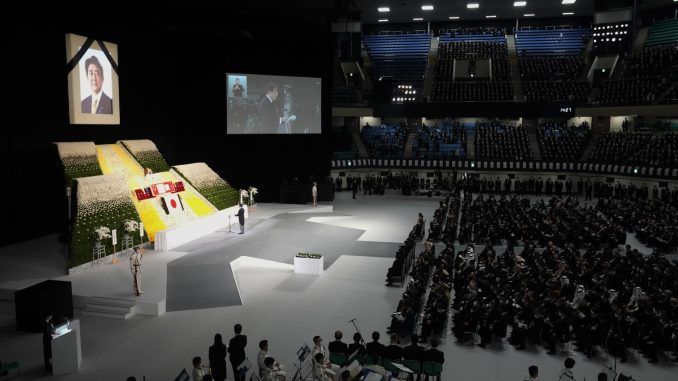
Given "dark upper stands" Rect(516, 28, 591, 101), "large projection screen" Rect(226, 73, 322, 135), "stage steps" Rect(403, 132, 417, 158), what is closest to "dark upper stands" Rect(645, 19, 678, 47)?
"dark upper stands" Rect(516, 28, 591, 101)

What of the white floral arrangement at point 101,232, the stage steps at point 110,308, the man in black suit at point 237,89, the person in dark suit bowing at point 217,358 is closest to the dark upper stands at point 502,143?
the man in black suit at point 237,89

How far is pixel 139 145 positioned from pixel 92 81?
11.4ft

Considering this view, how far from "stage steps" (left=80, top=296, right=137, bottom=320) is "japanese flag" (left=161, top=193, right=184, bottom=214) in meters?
7.83

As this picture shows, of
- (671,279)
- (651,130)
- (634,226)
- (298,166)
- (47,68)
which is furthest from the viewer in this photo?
(651,130)

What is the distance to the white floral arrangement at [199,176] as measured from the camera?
79.8ft

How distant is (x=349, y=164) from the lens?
3984cm

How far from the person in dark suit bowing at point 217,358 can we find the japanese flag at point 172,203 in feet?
42.5

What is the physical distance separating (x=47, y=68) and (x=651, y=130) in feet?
130

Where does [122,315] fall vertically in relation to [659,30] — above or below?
below

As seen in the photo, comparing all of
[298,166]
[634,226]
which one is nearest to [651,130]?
[634,226]

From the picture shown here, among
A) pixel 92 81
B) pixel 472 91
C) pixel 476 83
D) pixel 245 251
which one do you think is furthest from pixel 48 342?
pixel 476 83

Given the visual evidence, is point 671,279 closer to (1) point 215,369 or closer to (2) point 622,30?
(1) point 215,369

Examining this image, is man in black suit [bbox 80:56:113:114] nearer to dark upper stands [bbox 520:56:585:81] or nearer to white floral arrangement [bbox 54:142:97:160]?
white floral arrangement [bbox 54:142:97:160]

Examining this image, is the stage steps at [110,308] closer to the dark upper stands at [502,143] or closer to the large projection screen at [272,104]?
the large projection screen at [272,104]
